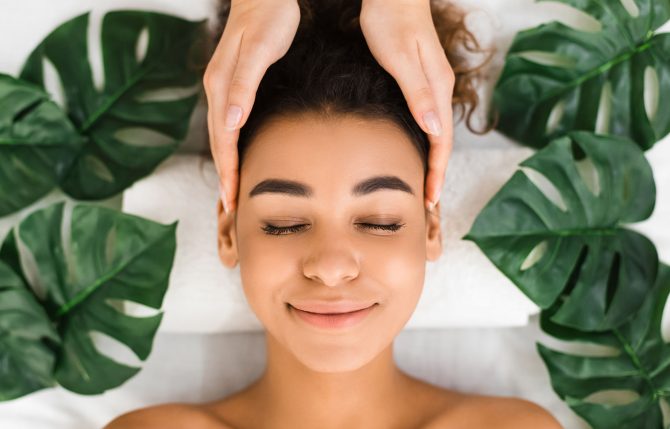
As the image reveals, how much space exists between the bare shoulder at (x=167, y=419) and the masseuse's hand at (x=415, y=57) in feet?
2.20

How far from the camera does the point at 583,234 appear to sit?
1.46 metres

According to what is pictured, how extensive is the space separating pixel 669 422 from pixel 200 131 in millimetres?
1149

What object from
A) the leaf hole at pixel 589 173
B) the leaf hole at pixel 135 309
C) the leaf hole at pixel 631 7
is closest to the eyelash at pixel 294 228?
the leaf hole at pixel 135 309

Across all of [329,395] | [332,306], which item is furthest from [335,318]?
[329,395]

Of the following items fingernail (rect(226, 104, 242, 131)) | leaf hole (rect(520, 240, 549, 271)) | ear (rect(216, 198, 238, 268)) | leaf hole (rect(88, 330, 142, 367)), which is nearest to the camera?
fingernail (rect(226, 104, 242, 131))

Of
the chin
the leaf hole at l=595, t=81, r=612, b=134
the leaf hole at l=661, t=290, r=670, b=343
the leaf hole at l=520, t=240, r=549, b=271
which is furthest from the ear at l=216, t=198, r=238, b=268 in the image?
the leaf hole at l=661, t=290, r=670, b=343

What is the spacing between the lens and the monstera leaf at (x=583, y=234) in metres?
1.42

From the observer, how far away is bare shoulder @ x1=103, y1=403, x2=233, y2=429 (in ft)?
4.53

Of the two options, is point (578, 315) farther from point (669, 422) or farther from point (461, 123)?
point (461, 123)

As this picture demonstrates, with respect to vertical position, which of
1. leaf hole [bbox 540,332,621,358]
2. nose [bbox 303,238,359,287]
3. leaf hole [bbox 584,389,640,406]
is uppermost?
nose [bbox 303,238,359,287]

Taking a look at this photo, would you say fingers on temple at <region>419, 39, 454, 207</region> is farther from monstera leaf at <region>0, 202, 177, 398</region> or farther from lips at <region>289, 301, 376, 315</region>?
monstera leaf at <region>0, 202, 177, 398</region>

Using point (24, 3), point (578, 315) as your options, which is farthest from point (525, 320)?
point (24, 3)

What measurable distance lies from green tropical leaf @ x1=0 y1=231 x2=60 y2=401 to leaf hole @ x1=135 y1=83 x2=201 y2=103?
0.44 meters

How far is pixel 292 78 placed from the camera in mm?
1241
